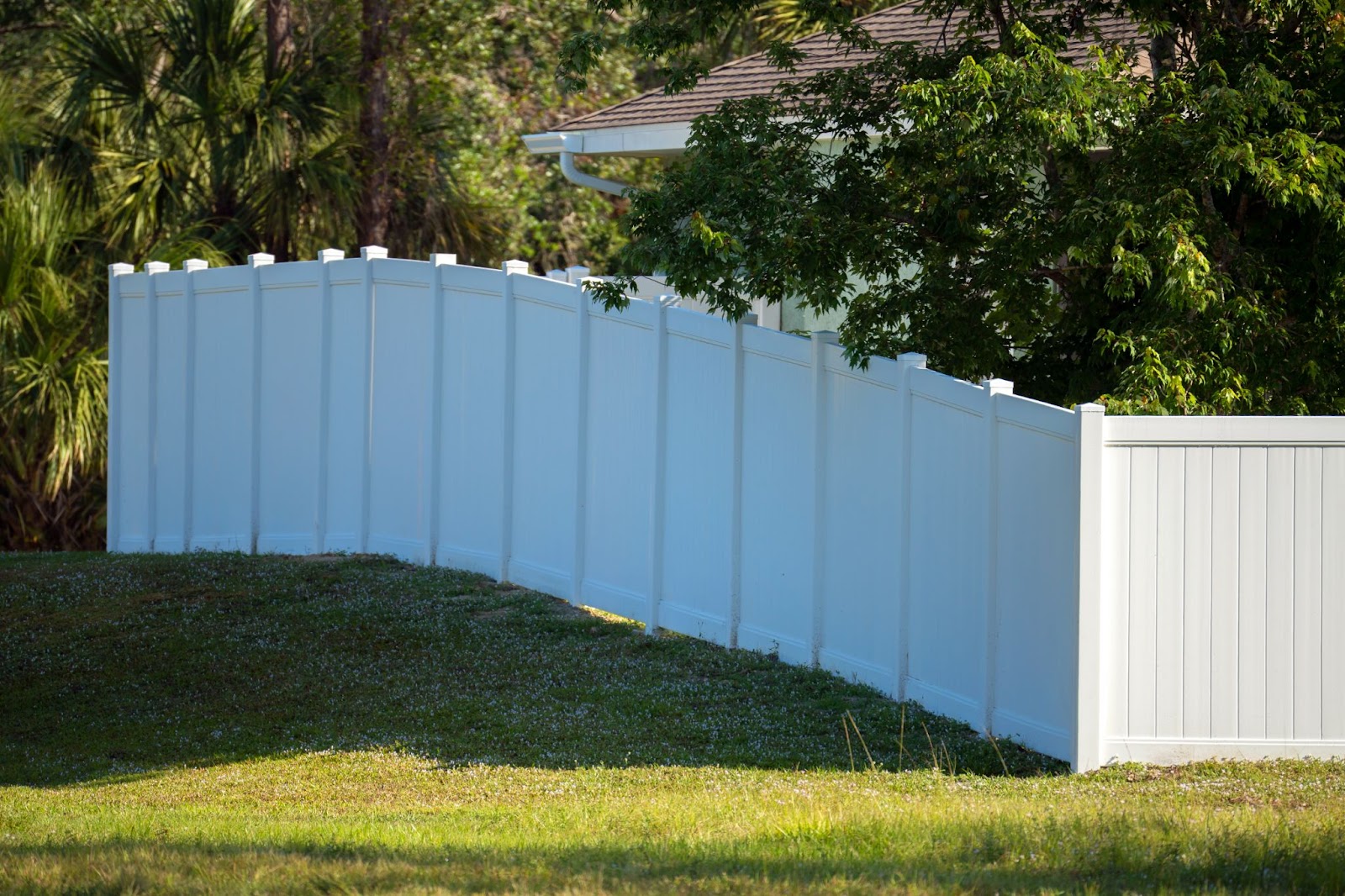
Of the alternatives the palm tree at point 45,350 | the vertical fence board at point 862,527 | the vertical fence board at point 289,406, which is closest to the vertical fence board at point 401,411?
the vertical fence board at point 289,406

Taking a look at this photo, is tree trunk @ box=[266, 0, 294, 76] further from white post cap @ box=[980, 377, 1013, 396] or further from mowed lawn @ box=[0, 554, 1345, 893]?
white post cap @ box=[980, 377, 1013, 396]

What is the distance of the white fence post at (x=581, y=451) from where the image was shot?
10648mm

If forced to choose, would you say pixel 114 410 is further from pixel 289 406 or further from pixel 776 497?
pixel 776 497

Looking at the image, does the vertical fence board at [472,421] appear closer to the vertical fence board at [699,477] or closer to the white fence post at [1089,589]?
the vertical fence board at [699,477]

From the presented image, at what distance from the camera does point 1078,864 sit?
211 inches

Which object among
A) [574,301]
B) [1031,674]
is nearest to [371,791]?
[1031,674]

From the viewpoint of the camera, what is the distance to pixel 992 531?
7.89 m

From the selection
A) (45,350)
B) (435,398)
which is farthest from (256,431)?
(45,350)

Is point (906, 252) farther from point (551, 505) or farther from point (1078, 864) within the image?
point (1078, 864)

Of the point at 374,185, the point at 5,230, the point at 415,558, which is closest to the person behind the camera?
the point at 415,558

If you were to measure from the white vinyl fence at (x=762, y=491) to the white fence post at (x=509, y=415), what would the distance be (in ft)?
0.07

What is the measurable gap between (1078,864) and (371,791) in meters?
3.46

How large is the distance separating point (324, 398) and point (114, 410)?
7.68 ft

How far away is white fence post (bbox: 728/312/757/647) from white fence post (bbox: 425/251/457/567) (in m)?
3.02
